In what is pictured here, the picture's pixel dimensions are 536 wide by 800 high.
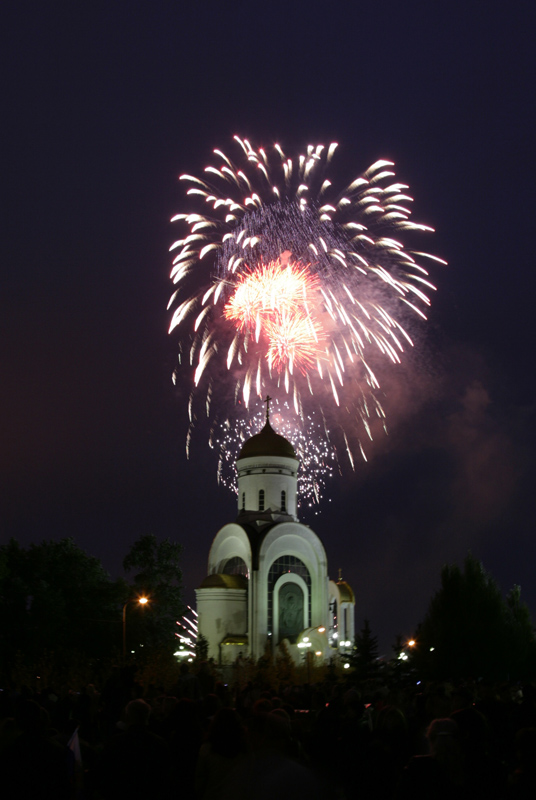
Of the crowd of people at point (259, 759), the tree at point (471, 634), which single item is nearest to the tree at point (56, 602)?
the tree at point (471, 634)

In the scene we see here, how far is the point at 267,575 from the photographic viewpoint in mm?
45156

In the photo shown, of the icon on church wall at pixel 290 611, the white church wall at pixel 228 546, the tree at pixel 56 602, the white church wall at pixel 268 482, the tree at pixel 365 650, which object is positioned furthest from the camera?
the white church wall at pixel 268 482

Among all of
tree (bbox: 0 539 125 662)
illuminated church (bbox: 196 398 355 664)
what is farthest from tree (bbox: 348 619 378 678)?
tree (bbox: 0 539 125 662)

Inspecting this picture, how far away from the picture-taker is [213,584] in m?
44.7

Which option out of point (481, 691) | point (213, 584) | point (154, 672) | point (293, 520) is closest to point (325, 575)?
point (293, 520)

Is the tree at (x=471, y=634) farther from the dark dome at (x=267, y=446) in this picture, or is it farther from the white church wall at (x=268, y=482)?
the dark dome at (x=267, y=446)

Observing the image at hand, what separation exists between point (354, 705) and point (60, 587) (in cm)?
3935

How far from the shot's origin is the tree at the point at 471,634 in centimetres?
4556

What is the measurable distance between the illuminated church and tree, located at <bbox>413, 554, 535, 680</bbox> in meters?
5.84

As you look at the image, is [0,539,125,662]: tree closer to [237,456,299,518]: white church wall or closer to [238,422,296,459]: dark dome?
[237,456,299,518]: white church wall

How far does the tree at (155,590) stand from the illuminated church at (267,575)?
4.41m

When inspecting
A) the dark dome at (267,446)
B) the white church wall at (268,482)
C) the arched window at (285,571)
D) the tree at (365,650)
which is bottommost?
the tree at (365,650)

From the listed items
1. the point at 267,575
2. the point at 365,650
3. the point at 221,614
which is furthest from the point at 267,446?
the point at 365,650

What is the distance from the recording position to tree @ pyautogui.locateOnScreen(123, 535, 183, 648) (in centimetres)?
4856
